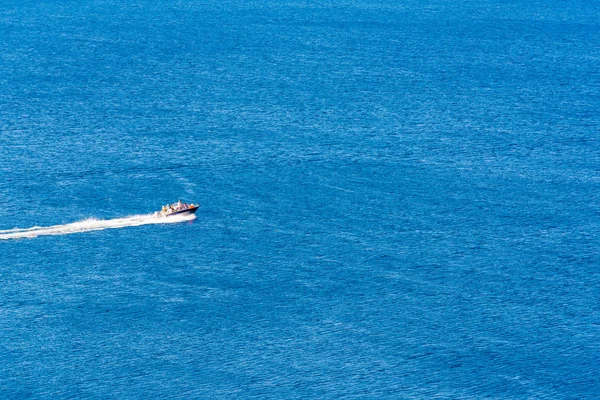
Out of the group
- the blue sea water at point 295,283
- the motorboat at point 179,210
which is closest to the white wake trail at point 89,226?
the blue sea water at point 295,283

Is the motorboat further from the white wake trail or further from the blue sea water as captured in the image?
the blue sea water

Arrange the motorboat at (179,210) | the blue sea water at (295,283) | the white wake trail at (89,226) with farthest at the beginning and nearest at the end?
the motorboat at (179,210), the white wake trail at (89,226), the blue sea water at (295,283)

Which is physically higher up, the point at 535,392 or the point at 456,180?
the point at 456,180

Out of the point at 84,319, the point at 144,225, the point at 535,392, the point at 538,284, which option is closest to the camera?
the point at 535,392

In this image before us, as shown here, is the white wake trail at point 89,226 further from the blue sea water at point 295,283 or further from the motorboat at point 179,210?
the motorboat at point 179,210

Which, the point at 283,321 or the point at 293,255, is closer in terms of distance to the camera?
the point at 283,321

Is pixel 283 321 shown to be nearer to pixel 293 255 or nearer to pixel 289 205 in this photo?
pixel 293 255

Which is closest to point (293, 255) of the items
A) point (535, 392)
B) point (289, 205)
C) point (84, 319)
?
point (289, 205)
